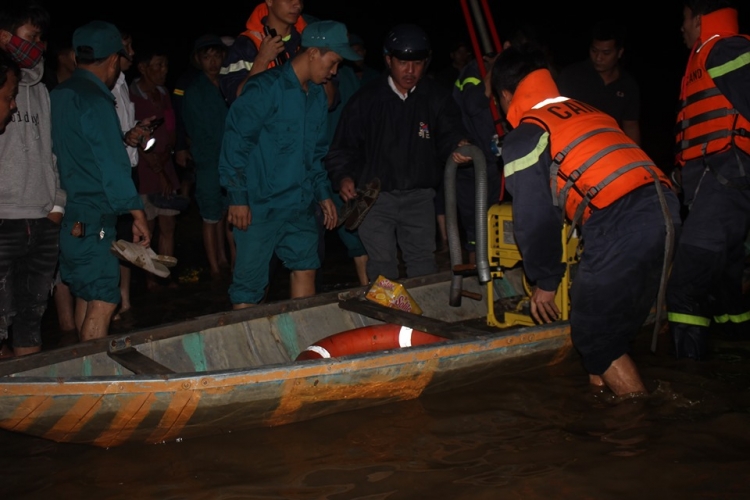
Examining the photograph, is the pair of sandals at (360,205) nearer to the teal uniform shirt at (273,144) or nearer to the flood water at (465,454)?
the teal uniform shirt at (273,144)

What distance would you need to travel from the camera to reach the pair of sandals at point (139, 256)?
17.6 ft

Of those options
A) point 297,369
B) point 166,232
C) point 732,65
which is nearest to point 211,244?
point 166,232

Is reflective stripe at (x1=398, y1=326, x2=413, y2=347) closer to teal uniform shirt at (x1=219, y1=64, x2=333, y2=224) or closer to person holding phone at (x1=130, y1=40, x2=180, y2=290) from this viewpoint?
teal uniform shirt at (x1=219, y1=64, x2=333, y2=224)

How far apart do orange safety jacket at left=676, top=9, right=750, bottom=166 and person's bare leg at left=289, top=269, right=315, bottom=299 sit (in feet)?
8.94

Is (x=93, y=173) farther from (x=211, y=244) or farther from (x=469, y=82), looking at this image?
(x=211, y=244)

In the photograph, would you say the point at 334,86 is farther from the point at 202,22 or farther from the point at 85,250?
the point at 202,22

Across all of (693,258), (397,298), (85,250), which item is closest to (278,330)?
(397,298)

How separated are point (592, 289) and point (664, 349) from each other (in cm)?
188

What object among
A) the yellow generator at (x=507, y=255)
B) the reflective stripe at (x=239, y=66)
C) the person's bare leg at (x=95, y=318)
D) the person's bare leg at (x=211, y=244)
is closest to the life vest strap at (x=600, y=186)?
the yellow generator at (x=507, y=255)

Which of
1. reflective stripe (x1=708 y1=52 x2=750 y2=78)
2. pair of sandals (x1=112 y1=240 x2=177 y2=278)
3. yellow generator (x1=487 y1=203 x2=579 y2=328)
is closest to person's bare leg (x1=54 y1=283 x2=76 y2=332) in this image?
pair of sandals (x1=112 y1=240 x2=177 y2=278)

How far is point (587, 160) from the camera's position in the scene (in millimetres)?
4465

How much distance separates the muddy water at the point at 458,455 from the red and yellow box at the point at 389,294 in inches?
33.5

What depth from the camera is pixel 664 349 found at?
20.1ft

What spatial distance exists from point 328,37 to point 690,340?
3126mm
